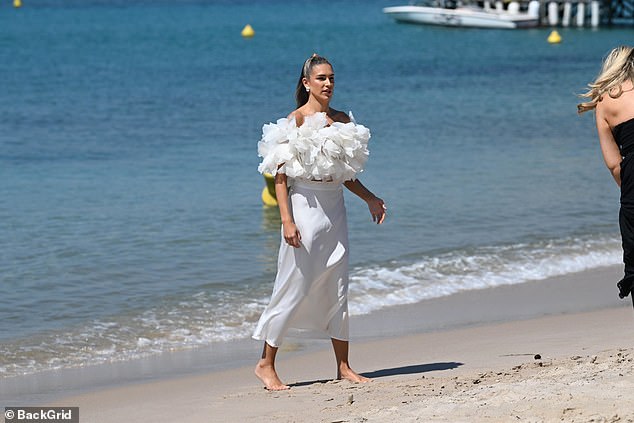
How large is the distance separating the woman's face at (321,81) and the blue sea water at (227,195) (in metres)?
2.68

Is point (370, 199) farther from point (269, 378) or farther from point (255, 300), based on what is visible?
point (255, 300)

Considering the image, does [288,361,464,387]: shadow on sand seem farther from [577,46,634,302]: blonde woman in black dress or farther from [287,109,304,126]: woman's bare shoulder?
[577,46,634,302]: blonde woman in black dress

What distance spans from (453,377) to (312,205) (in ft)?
4.06

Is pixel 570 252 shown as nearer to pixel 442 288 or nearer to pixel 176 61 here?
pixel 442 288

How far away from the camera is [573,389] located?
206 inches

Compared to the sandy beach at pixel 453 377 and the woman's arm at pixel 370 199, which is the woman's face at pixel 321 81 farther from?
the sandy beach at pixel 453 377

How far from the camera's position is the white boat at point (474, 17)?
53469 mm

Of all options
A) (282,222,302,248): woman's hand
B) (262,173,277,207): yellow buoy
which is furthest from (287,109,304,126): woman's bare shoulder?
(262,173,277,207): yellow buoy

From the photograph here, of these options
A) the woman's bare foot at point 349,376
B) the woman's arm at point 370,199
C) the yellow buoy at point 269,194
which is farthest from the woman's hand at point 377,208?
the yellow buoy at point 269,194

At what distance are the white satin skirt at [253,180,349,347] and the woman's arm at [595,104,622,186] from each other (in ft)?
4.86

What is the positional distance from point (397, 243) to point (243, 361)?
4.32 metres

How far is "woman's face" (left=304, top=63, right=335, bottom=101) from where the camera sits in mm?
6199

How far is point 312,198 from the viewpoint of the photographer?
20.4ft

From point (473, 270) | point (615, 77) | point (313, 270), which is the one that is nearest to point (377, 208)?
point (313, 270)
